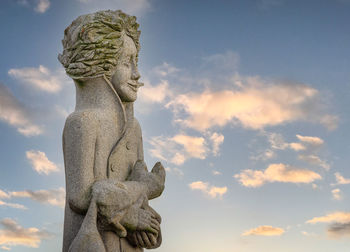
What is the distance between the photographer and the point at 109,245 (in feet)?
22.4

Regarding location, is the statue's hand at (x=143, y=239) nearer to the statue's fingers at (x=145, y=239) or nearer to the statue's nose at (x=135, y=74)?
the statue's fingers at (x=145, y=239)

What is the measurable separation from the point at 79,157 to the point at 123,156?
2.94 feet

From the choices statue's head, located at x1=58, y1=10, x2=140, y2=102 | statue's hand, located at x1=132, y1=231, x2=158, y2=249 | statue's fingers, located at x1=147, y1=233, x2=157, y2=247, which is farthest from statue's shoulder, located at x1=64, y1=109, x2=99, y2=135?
statue's fingers, located at x1=147, y1=233, x2=157, y2=247

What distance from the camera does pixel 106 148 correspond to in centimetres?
725

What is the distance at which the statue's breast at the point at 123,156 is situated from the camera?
7.30 m

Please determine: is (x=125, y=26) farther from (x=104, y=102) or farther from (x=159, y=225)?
(x=159, y=225)

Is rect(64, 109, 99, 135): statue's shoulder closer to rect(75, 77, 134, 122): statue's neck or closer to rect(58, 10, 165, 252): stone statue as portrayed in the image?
rect(58, 10, 165, 252): stone statue

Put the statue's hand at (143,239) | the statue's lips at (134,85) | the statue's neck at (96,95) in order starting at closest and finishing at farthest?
the statue's hand at (143,239), the statue's neck at (96,95), the statue's lips at (134,85)

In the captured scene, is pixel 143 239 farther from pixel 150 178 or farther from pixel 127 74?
pixel 127 74

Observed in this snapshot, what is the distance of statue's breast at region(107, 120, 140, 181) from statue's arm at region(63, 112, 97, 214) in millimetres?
415

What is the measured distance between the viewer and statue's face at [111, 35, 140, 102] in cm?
776

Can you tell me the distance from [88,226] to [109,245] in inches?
22.7

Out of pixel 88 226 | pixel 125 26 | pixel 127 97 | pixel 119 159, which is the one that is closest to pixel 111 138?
pixel 119 159

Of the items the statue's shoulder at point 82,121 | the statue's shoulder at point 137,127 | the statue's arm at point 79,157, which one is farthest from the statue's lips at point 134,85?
the statue's arm at point 79,157
